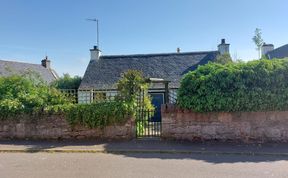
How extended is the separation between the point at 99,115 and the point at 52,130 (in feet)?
6.15

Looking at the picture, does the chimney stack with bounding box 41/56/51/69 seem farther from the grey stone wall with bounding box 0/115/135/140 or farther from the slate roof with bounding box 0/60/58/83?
the grey stone wall with bounding box 0/115/135/140

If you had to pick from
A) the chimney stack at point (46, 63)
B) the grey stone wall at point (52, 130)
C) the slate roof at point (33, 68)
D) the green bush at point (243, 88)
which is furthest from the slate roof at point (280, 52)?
the chimney stack at point (46, 63)

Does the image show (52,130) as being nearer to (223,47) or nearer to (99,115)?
(99,115)

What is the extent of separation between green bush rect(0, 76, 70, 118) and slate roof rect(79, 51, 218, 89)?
377 inches

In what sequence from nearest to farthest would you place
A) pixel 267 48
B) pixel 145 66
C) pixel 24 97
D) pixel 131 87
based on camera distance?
pixel 131 87, pixel 24 97, pixel 145 66, pixel 267 48

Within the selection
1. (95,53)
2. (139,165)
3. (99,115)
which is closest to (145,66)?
(95,53)

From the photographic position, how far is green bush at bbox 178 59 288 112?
29.3 feet

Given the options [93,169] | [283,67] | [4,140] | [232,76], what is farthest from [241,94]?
[4,140]

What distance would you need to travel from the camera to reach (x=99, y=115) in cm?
998

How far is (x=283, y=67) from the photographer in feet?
29.3

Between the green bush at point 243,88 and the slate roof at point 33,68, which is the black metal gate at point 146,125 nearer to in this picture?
the green bush at point 243,88

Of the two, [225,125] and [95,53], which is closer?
[225,125]

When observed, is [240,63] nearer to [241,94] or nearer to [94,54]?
[241,94]

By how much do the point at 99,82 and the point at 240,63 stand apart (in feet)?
45.2
